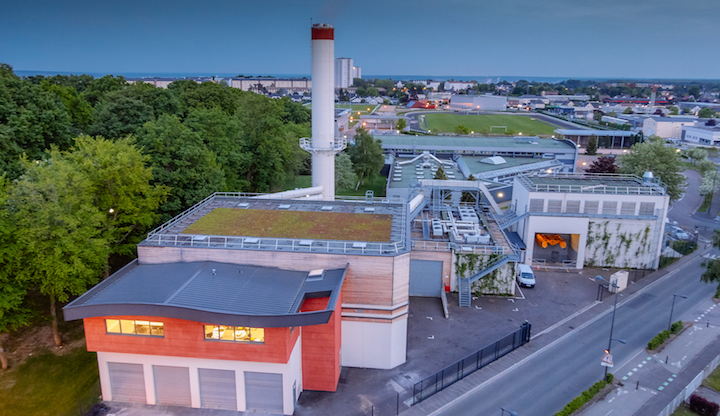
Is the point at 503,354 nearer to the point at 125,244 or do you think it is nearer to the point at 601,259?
the point at 601,259

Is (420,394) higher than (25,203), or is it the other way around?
(25,203)

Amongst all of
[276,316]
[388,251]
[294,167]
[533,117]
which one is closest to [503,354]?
[388,251]

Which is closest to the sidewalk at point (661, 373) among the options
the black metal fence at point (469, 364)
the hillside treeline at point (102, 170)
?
the black metal fence at point (469, 364)

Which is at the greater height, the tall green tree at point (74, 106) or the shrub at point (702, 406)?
the tall green tree at point (74, 106)

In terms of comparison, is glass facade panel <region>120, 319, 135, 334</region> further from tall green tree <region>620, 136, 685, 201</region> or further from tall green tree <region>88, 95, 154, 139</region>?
tall green tree <region>620, 136, 685, 201</region>

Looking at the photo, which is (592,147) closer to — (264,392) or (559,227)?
(559,227)

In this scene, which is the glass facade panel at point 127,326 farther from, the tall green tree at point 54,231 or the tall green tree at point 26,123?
the tall green tree at point 26,123

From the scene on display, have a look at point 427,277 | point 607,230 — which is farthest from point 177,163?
point 607,230
